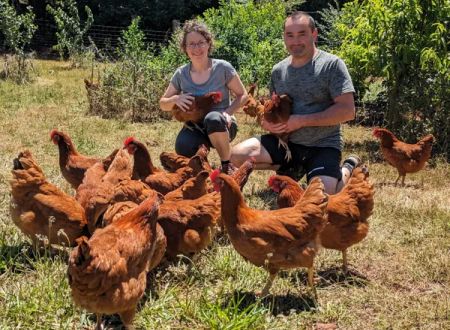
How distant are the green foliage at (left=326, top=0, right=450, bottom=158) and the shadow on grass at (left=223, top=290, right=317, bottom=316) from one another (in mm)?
5538

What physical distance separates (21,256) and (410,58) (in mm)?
6830

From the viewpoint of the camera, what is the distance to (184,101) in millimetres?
5316

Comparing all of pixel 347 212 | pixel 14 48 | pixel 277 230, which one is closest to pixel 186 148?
pixel 347 212

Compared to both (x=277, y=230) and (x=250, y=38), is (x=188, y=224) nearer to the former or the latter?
(x=277, y=230)

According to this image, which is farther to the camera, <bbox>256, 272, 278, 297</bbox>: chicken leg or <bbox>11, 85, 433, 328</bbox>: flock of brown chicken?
<bbox>256, 272, 278, 297</bbox>: chicken leg

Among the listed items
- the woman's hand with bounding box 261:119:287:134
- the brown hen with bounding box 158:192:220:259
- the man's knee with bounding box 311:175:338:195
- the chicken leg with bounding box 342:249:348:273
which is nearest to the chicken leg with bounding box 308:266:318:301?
the chicken leg with bounding box 342:249:348:273

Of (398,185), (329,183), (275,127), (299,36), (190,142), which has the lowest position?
(398,185)

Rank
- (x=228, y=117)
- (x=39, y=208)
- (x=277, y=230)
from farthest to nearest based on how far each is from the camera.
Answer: (x=228, y=117) < (x=39, y=208) < (x=277, y=230)

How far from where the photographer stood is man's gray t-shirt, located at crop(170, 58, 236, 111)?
18.5ft

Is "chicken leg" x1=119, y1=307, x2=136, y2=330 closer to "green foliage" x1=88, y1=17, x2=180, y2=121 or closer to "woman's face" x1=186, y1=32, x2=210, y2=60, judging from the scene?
"woman's face" x1=186, y1=32, x2=210, y2=60

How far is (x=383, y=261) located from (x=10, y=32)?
12273 mm

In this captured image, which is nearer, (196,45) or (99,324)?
(99,324)

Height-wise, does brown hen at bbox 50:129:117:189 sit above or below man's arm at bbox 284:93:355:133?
below

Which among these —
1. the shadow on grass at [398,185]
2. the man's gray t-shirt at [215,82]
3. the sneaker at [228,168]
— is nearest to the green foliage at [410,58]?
the shadow on grass at [398,185]
